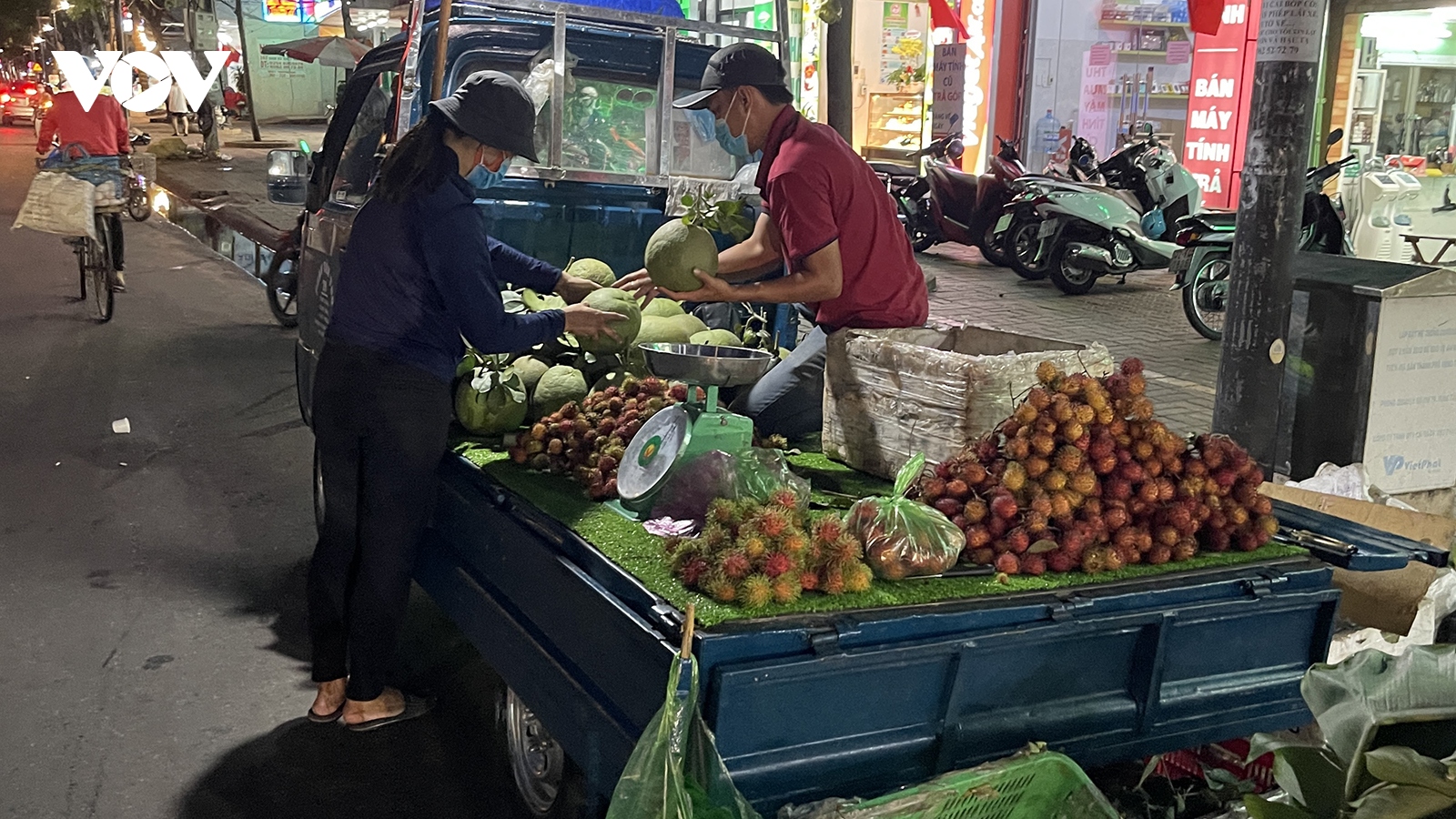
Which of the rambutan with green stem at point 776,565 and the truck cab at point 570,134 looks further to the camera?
the truck cab at point 570,134

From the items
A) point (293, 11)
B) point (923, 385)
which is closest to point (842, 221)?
point (923, 385)

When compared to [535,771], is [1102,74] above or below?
above

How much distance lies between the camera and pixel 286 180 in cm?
652

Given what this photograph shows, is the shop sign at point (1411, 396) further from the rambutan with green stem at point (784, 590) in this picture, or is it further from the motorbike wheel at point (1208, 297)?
the motorbike wheel at point (1208, 297)

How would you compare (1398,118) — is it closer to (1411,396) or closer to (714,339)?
(1411,396)

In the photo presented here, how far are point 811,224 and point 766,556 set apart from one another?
1.54 meters

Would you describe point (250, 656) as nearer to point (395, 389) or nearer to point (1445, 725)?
point (395, 389)

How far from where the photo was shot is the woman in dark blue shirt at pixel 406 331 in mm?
3611

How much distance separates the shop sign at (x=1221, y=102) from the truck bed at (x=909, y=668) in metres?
14.5

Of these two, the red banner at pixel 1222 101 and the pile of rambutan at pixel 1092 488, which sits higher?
the red banner at pixel 1222 101

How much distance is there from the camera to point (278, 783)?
376 centimetres

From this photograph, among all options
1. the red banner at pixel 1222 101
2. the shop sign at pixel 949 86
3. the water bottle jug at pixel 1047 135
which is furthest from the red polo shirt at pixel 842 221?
the water bottle jug at pixel 1047 135

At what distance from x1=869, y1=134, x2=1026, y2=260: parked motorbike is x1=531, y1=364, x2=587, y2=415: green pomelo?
944 centimetres

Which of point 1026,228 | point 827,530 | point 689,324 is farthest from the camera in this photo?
point 1026,228
